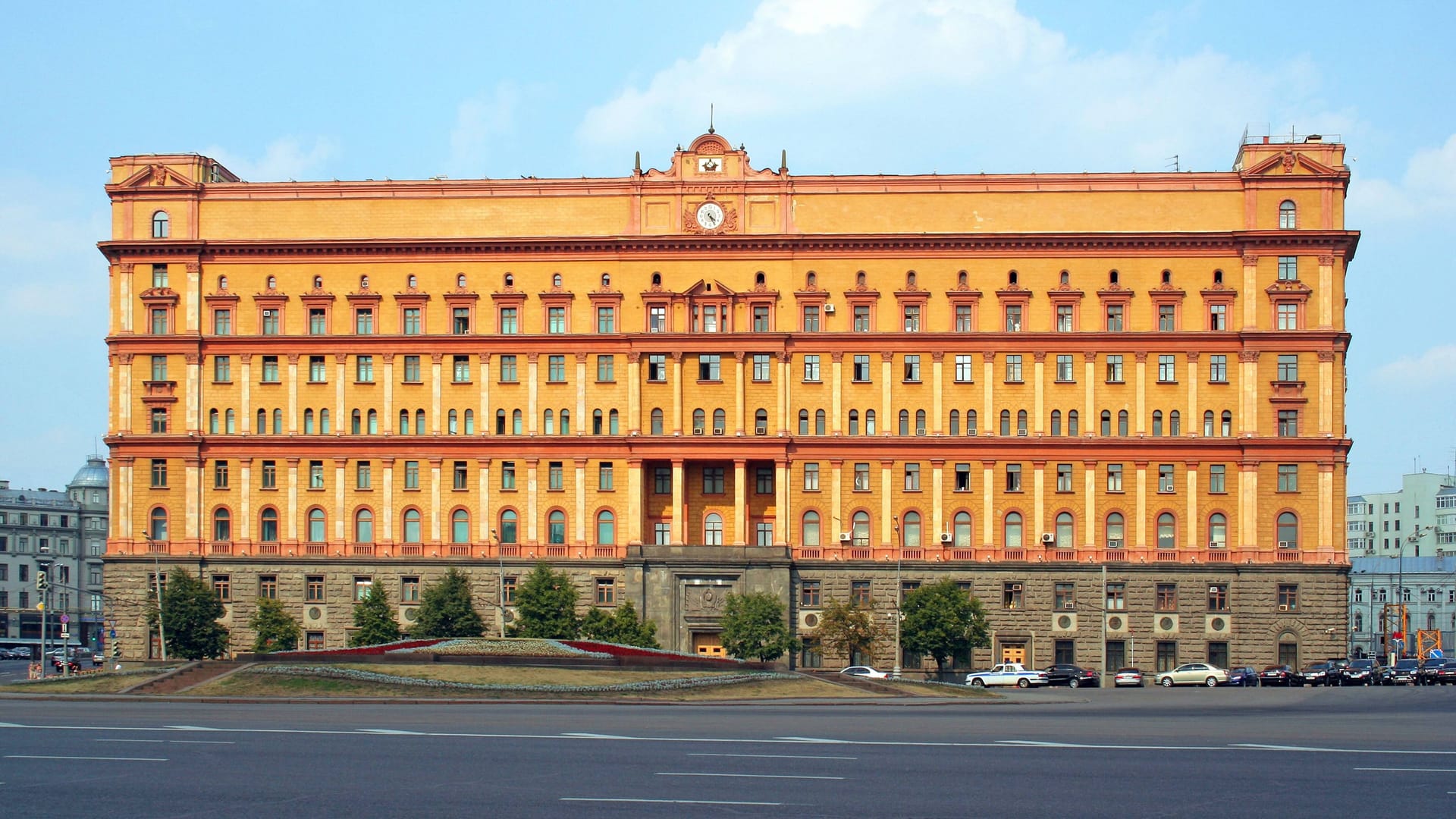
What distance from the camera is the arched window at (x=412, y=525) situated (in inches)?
3743

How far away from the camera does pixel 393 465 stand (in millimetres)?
95000

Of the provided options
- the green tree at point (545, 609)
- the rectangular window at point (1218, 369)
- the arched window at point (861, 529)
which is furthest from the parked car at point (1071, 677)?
the green tree at point (545, 609)

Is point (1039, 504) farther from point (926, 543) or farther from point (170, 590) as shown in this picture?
point (170, 590)

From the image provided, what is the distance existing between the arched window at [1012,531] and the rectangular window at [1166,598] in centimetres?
757

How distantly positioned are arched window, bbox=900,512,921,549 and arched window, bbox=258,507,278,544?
34.3m

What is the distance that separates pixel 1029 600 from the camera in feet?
302

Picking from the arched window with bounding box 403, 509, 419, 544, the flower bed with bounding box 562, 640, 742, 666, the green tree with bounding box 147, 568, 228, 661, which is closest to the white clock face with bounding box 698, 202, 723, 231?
the arched window with bounding box 403, 509, 419, 544

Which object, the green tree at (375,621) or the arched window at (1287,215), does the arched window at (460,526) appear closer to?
the green tree at (375,621)

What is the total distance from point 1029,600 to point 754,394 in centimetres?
1828

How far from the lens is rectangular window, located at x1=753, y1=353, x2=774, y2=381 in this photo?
93875 millimetres

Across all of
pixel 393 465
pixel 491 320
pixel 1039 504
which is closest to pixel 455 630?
pixel 393 465

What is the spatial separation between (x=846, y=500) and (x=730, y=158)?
1957cm

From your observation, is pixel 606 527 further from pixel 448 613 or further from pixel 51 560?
pixel 51 560

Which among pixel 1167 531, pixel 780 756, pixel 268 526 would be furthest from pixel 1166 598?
pixel 780 756
